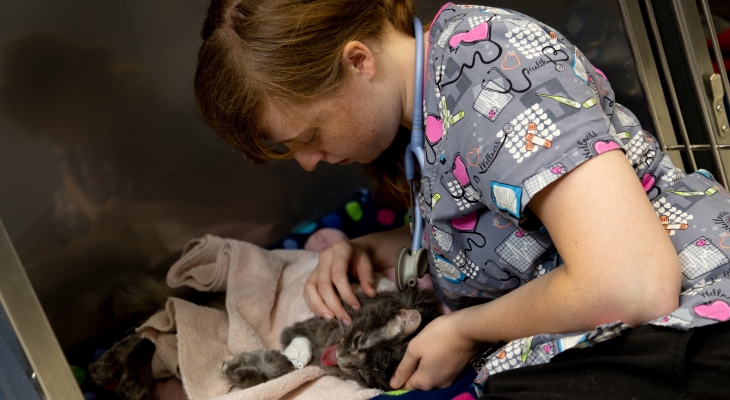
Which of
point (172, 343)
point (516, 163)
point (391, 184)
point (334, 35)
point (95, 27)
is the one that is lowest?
point (172, 343)

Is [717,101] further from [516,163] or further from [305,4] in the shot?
[305,4]

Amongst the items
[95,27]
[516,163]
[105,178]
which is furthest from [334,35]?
[105,178]

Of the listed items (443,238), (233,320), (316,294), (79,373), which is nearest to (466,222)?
(443,238)

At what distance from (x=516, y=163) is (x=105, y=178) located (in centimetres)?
89

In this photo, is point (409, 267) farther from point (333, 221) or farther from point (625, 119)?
point (333, 221)

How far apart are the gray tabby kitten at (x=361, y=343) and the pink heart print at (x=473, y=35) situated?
45 centimetres

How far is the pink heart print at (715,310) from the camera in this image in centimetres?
71

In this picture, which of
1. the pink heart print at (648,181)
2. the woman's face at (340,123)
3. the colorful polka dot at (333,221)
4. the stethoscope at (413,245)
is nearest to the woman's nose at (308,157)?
the woman's face at (340,123)

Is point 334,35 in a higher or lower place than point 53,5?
lower

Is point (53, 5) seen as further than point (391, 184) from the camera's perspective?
No

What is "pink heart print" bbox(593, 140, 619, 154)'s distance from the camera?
733 millimetres

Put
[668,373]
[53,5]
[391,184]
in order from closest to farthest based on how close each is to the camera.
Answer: [668,373]
[53,5]
[391,184]

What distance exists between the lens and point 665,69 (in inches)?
48.8

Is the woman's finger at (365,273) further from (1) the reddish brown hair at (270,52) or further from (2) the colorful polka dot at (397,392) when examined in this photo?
(1) the reddish brown hair at (270,52)
